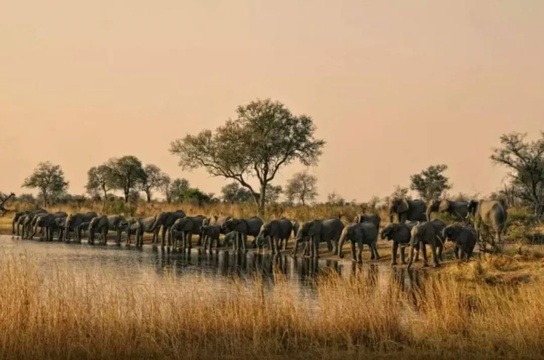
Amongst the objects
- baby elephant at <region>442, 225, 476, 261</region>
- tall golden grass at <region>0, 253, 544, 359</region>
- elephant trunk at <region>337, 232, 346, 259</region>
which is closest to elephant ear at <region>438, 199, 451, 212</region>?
elephant trunk at <region>337, 232, 346, 259</region>

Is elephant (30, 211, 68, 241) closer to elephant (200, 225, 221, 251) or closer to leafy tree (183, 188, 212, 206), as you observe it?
elephant (200, 225, 221, 251)

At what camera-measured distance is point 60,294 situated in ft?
48.0

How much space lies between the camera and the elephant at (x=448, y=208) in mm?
43844

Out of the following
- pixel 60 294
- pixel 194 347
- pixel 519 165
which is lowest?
pixel 194 347

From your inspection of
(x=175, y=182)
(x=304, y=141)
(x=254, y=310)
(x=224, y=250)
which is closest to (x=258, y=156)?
(x=304, y=141)

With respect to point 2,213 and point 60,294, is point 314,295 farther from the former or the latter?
point 2,213

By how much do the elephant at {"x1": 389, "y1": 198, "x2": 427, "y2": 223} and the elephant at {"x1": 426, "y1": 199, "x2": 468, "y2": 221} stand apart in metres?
0.83

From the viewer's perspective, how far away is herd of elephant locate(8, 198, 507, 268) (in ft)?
106

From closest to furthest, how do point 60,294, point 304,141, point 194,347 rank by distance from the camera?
point 194,347, point 60,294, point 304,141

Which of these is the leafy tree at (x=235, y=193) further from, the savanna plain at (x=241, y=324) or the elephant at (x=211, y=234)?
the savanna plain at (x=241, y=324)

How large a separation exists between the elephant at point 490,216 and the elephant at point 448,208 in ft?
15.7

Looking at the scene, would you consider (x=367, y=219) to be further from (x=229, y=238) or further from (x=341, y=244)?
(x=229, y=238)

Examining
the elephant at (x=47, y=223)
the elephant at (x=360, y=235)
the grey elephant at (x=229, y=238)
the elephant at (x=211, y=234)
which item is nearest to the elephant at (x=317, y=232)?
the elephant at (x=360, y=235)

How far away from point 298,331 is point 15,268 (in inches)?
213
